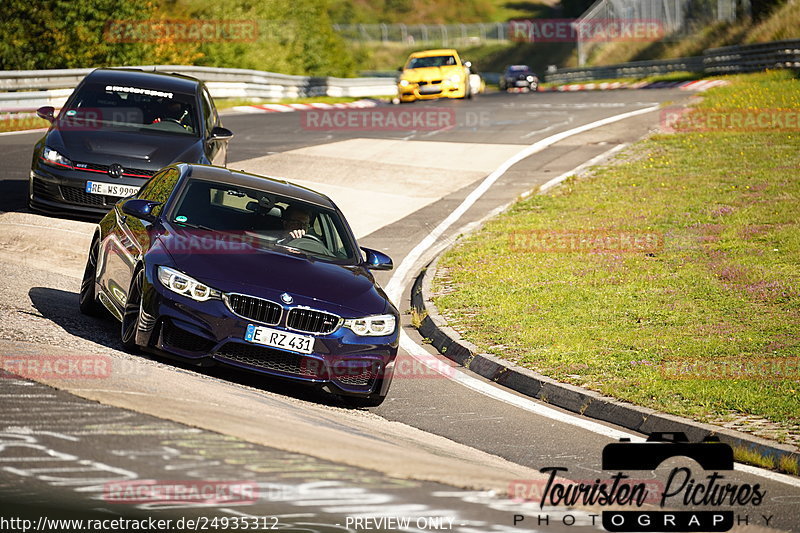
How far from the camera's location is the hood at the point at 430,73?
116 feet

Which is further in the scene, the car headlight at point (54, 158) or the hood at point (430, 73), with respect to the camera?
the hood at point (430, 73)

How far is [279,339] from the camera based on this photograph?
7.96 metres

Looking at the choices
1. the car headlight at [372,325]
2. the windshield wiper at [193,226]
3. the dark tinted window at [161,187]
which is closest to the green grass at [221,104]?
the dark tinted window at [161,187]

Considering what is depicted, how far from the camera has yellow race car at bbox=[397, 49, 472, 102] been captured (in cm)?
3541

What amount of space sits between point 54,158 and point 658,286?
7572 mm

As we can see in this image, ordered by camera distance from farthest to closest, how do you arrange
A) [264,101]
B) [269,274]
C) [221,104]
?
[264,101] < [221,104] < [269,274]

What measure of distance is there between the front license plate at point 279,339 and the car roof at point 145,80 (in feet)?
25.7

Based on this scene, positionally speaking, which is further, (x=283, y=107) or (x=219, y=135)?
(x=283, y=107)

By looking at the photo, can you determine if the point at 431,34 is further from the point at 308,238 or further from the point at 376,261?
the point at 308,238

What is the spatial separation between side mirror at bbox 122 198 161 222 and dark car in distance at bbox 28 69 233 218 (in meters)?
4.21

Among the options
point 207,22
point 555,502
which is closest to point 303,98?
point 207,22

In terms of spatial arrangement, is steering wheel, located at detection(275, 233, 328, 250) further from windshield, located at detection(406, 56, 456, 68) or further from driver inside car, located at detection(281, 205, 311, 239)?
windshield, located at detection(406, 56, 456, 68)

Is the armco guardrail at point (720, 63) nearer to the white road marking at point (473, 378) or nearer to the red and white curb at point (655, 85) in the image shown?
the red and white curb at point (655, 85)

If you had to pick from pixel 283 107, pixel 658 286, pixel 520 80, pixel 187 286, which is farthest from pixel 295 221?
pixel 520 80
